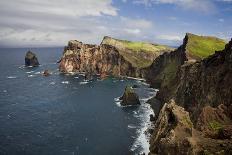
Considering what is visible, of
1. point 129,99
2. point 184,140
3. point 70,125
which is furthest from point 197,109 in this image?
point 129,99

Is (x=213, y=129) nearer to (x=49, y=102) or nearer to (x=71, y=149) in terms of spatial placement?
(x=71, y=149)

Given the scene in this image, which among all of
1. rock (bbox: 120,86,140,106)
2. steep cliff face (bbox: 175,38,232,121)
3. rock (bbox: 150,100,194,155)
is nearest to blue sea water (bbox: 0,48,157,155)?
rock (bbox: 120,86,140,106)

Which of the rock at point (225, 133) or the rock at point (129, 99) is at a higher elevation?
the rock at point (225, 133)

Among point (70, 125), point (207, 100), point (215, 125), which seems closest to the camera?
point (215, 125)

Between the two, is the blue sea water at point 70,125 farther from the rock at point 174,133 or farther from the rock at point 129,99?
the rock at point 174,133

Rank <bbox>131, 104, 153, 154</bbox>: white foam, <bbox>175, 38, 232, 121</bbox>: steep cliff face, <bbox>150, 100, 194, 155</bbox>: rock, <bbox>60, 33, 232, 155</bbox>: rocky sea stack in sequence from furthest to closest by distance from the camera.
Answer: <bbox>131, 104, 153, 154</bbox>: white foam → <bbox>175, 38, 232, 121</bbox>: steep cliff face → <bbox>150, 100, 194, 155</bbox>: rock → <bbox>60, 33, 232, 155</bbox>: rocky sea stack

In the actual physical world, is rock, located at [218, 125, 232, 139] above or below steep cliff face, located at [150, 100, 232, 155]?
above

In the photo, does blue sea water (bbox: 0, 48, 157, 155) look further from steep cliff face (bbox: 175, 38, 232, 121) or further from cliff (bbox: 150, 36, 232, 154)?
steep cliff face (bbox: 175, 38, 232, 121)

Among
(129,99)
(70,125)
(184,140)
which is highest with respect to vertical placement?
(184,140)

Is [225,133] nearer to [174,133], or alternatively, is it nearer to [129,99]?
[174,133]

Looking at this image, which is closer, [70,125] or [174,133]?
[174,133]

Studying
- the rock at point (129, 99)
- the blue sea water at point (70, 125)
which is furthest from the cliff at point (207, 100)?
the blue sea water at point (70, 125)
